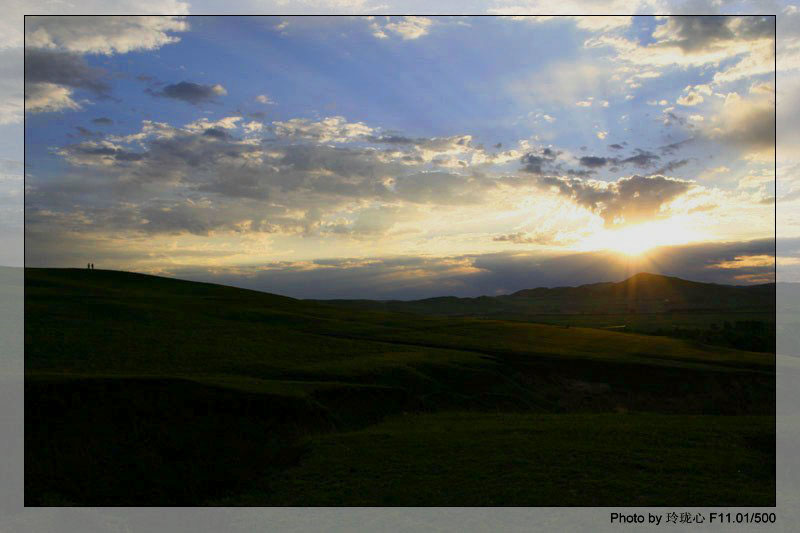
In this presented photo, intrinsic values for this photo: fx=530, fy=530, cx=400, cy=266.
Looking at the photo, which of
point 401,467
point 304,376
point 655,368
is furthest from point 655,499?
point 655,368

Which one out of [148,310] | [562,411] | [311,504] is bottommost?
[562,411]

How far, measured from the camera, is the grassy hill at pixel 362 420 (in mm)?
23875

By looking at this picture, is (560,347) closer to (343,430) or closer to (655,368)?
(655,368)

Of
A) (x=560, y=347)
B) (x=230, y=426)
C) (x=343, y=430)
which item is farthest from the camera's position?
(x=560, y=347)

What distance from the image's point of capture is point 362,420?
1535 inches

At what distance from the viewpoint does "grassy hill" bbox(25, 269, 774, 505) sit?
23.9 m

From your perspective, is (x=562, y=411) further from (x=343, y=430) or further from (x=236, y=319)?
(x=236, y=319)

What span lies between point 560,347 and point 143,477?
57.9 meters

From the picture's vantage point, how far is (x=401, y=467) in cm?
2597

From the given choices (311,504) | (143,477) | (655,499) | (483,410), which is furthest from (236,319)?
(655,499)

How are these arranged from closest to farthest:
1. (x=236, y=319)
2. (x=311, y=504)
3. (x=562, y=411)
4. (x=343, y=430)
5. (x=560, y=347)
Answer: (x=311, y=504)
(x=343, y=430)
(x=562, y=411)
(x=560, y=347)
(x=236, y=319)

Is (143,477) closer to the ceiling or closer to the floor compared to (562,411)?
closer to the ceiling

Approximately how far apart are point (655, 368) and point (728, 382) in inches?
297

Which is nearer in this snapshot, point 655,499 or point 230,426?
point 655,499
